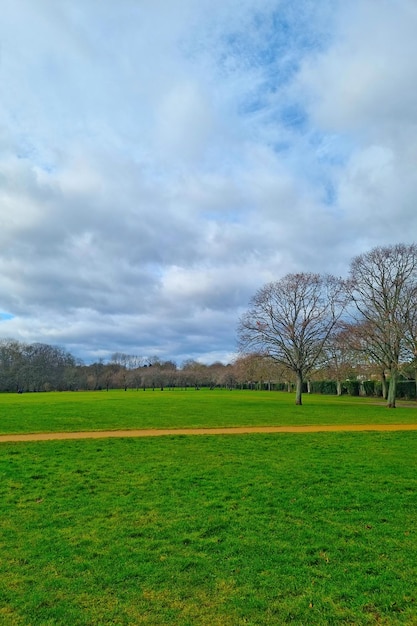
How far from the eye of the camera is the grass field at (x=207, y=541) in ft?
13.2

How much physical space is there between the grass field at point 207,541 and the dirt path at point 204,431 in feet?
14.3

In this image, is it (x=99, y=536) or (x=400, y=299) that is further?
(x=400, y=299)

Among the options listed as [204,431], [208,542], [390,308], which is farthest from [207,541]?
[390,308]

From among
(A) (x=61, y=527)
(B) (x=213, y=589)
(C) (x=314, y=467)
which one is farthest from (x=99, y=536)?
(C) (x=314, y=467)

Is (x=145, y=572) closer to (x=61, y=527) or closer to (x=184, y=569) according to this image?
(x=184, y=569)

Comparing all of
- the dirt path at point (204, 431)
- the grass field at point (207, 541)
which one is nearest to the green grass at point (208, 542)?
the grass field at point (207, 541)

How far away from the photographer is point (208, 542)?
5652mm

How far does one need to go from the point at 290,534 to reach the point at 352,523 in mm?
1133

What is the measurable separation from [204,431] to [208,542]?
12011 millimetres

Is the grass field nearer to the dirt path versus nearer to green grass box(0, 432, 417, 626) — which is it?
green grass box(0, 432, 417, 626)

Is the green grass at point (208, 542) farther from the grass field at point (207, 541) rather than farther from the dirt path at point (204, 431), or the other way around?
the dirt path at point (204, 431)

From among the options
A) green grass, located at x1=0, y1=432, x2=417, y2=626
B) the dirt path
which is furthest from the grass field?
the dirt path

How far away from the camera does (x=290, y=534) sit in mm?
5934

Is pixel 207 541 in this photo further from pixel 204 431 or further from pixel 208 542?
pixel 204 431
